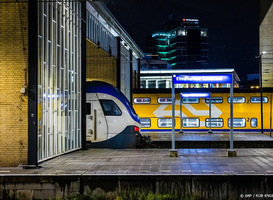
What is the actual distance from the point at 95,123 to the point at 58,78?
4.67 m

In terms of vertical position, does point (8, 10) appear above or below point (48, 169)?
above

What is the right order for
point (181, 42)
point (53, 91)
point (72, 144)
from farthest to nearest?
1. point (181, 42)
2. point (72, 144)
3. point (53, 91)

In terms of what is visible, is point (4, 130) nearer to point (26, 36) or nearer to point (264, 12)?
point (26, 36)

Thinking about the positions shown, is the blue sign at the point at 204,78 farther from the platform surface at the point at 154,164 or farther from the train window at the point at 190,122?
the train window at the point at 190,122

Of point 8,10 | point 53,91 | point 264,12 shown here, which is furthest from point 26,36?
point 264,12

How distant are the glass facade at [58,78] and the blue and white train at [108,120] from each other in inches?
62.9

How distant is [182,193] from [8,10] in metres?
7.66

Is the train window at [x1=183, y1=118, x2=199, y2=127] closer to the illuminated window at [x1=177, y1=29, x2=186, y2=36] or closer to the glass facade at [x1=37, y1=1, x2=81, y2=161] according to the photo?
the glass facade at [x1=37, y1=1, x2=81, y2=161]

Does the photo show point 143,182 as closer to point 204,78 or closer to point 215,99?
point 204,78

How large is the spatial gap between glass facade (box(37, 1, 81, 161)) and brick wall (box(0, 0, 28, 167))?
772mm

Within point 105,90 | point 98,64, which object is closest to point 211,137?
point 98,64

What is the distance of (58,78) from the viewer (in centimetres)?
1616

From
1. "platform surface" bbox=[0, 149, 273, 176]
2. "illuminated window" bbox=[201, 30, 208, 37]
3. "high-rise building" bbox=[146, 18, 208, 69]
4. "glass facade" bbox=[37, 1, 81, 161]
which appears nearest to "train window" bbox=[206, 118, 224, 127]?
"platform surface" bbox=[0, 149, 273, 176]

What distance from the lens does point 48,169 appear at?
13.0 m
